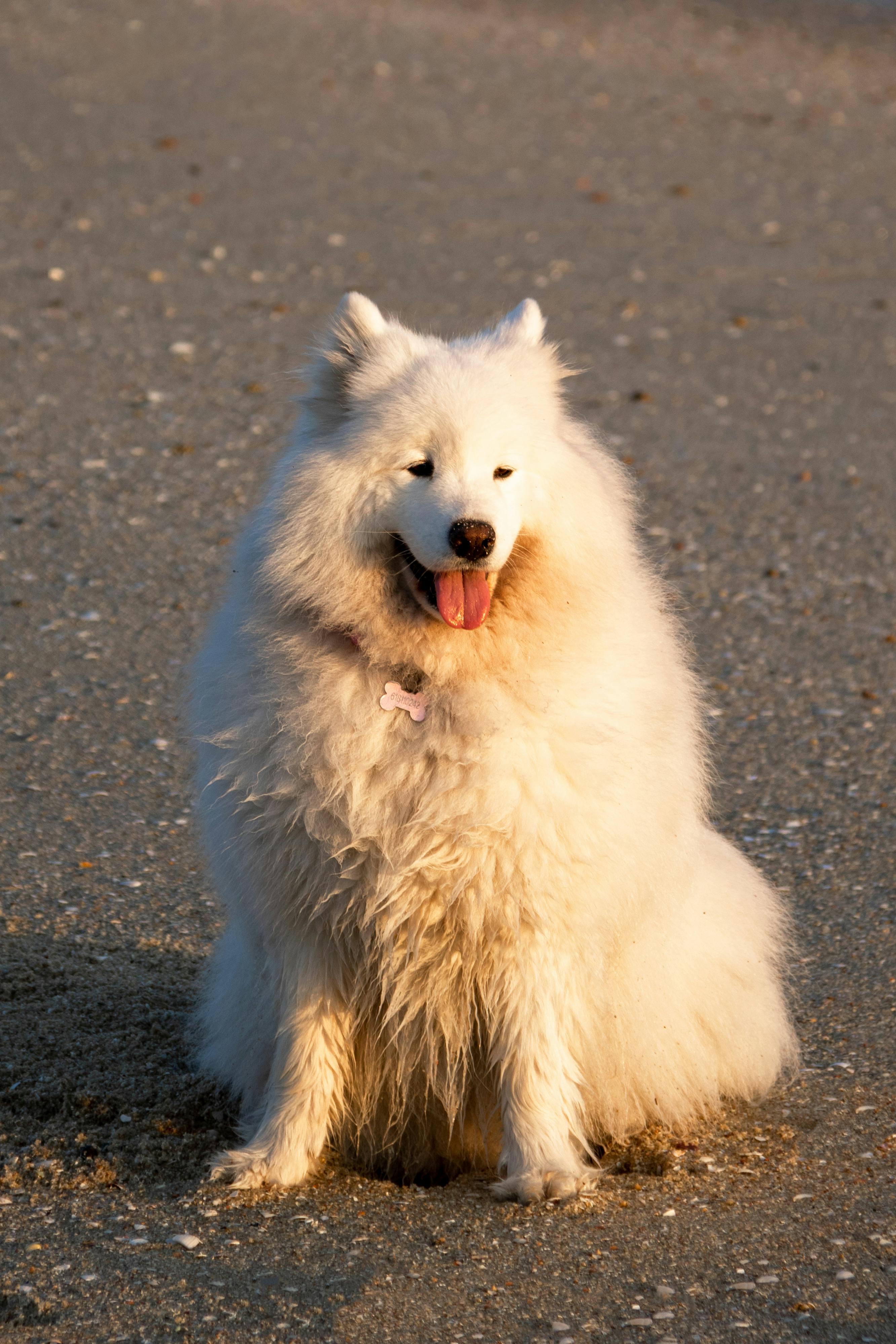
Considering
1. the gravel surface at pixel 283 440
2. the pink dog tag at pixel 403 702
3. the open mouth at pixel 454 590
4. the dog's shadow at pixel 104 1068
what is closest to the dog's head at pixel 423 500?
the open mouth at pixel 454 590

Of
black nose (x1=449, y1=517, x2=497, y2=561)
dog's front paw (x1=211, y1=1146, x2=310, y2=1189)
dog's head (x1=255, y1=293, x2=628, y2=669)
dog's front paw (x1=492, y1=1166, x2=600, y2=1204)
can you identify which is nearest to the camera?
black nose (x1=449, y1=517, x2=497, y2=561)

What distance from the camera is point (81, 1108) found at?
13.3ft

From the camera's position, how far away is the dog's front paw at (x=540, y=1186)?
359cm

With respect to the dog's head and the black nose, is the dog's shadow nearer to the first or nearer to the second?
the dog's head

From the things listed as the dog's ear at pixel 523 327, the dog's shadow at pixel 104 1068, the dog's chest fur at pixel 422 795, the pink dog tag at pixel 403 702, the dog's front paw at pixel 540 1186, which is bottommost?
the dog's shadow at pixel 104 1068

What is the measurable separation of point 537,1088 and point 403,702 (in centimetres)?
98

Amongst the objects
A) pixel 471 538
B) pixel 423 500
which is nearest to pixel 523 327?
pixel 423 500

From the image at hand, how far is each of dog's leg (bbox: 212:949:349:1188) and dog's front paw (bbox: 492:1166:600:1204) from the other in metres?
0.46

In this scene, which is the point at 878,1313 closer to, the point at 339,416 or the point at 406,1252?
the point at 406,1252

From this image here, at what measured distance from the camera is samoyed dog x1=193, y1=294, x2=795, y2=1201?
3447mm

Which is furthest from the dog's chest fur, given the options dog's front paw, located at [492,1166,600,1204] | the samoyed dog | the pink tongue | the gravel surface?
the gravel surface

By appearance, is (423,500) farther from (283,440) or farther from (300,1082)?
(283,440)

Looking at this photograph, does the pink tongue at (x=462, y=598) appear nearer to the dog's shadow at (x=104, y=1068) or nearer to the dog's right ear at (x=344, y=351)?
the dog's right ear at (x=344, y=351)

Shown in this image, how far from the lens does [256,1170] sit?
12.2 feet
